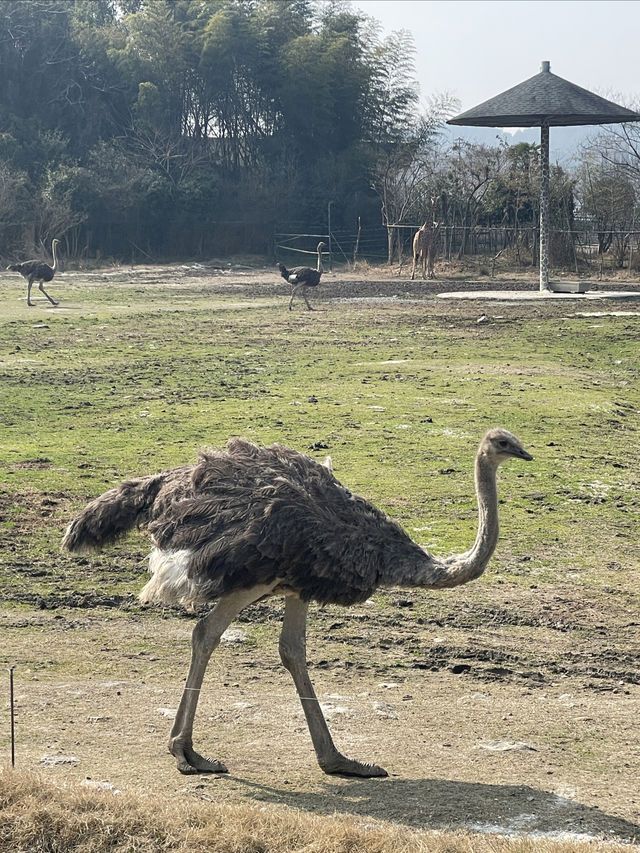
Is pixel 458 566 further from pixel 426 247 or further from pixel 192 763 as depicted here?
pixel 426 247

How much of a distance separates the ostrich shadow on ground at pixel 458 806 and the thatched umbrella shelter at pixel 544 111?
22.1 meters

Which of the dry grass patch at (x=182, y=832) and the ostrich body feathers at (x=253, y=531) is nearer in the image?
the dry grass patch at (x=182, y=832)

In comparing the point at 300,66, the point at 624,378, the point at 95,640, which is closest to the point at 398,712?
the point at 95,640

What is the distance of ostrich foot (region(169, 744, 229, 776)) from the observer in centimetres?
464

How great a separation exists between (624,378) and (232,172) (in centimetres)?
2849

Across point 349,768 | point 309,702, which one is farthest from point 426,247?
point 349,768

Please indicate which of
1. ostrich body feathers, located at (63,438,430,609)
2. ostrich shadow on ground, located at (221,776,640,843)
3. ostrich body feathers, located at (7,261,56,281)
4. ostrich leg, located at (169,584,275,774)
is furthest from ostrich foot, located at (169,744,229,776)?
ostrich body feathers, located at (7,261,56,281)

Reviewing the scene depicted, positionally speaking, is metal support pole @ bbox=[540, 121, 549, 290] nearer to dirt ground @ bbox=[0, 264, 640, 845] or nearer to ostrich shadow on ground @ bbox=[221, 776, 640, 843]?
dirt ground @ bbox=[0, 264, 640, 845]

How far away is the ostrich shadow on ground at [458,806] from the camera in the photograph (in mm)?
4195

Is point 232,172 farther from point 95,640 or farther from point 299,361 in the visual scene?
point 95,640

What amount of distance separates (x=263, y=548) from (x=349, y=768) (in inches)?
35.0

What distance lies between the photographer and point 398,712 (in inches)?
212

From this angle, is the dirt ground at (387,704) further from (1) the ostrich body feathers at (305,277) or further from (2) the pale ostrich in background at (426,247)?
(2) the pale ostrich in background at (426,247)

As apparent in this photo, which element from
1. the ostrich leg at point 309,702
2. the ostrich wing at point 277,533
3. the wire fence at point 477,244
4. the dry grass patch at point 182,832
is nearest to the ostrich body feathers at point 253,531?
the ostrich wing at point 277,533
